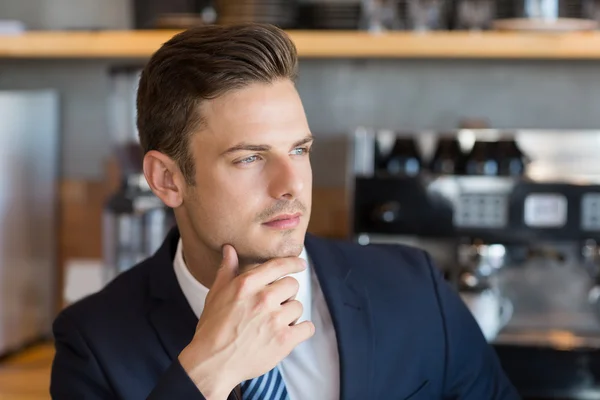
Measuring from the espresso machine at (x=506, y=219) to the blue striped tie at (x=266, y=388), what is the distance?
75 cm

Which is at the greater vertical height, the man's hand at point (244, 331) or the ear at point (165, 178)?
the ear at point (165, 178)

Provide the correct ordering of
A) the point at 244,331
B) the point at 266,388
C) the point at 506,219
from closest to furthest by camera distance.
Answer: the point at 244,331
the point at 266,388
the point at 506,219

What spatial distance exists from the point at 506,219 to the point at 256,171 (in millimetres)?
908

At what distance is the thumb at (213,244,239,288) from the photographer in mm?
1295

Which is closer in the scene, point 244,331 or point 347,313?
point 244,331

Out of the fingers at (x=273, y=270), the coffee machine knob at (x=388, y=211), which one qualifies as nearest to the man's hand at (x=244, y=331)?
the fingers at (x=273, y=270)

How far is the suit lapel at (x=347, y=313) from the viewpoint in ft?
4.59

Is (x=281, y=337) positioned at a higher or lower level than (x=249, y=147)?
lower

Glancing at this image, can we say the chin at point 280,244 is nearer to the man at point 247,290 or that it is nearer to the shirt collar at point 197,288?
the man at point 247,290

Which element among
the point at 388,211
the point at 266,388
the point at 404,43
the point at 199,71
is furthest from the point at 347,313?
the point at 404,43

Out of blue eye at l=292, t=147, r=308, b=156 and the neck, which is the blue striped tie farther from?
blue eye at l=292, t=147, r=308, b=156

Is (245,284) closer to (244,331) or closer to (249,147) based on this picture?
(244,331)

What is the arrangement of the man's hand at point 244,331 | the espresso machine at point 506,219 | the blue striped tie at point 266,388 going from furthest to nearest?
the espresso machine at point 506,219 < the blue striped tie at point 266,388 < the man's hand at point 244,331

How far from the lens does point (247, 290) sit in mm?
1261
